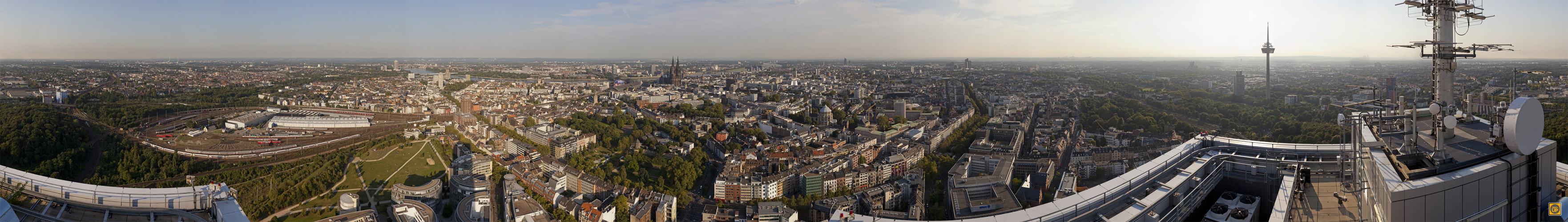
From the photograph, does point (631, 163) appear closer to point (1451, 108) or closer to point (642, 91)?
point (1451, 108)

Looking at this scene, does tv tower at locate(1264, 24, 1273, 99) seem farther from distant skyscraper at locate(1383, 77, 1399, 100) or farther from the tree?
the tree

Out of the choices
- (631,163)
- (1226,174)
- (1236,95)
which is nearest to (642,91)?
(631,163)

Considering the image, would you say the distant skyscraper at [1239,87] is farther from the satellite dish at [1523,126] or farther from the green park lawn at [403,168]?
the green park lawn at [403,168]

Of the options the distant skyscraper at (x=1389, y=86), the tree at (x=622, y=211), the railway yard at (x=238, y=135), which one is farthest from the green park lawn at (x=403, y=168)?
the distant skyscraper at (x=1389, y=86)

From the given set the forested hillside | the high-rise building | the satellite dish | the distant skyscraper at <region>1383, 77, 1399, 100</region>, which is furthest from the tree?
the distant skyscraper at <region>1383, 77, 1399, 100</region>

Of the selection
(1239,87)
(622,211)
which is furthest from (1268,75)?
(622,211)

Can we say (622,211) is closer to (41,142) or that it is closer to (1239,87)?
(41,142)
